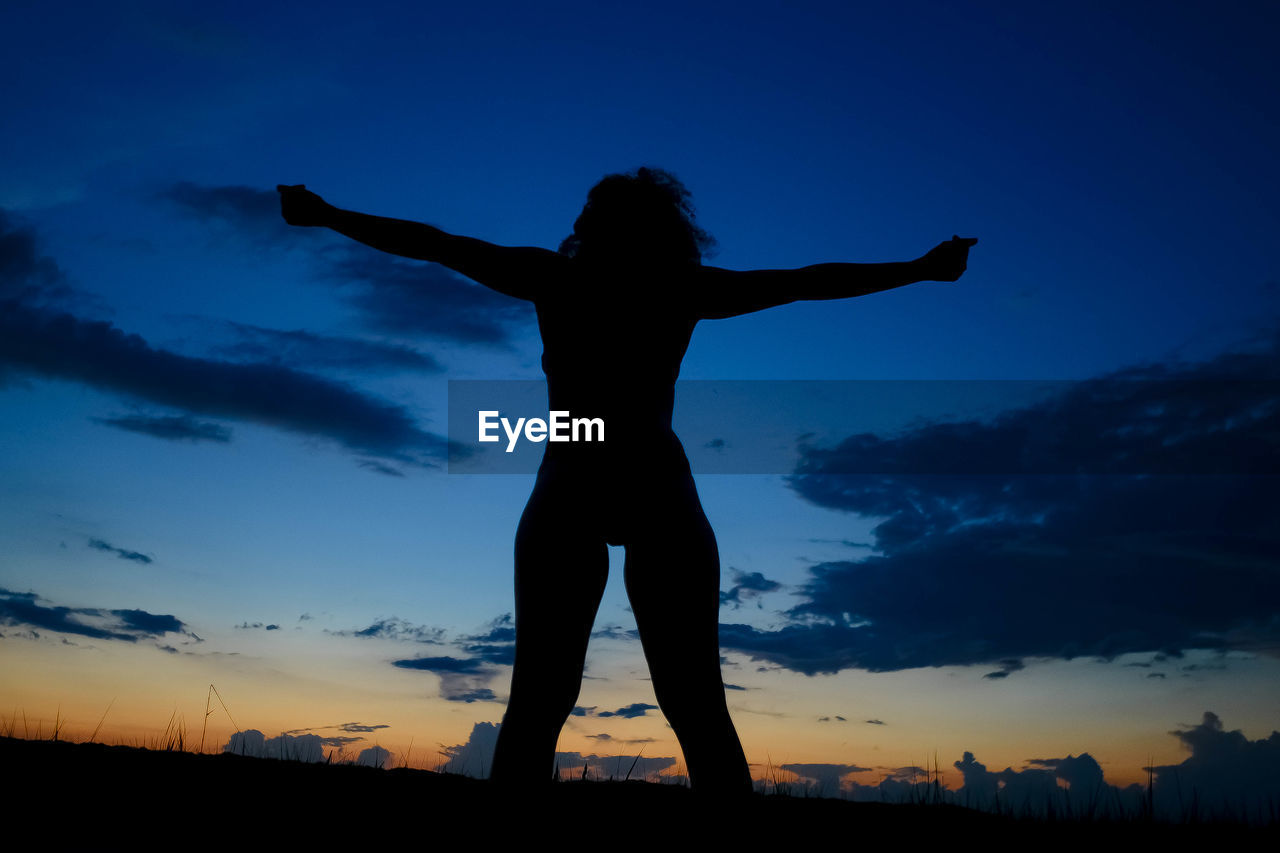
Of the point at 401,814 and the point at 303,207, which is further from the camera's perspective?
the point at 401,814

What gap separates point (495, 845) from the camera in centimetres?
370

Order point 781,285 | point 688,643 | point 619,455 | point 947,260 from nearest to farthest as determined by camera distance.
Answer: point 688,643 < point 619,455 < point 781,285 < point 947,260

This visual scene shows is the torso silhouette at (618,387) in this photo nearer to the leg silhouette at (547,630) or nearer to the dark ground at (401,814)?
the leg silhouette at (547,630)

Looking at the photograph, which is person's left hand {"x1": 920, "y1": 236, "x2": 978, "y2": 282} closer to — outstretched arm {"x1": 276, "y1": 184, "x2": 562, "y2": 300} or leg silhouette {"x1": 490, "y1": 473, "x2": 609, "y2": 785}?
outstretched arm {"x1": 276, "y1": 184, "x2": 562, "y2": 300}

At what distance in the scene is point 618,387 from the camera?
4.14 meters

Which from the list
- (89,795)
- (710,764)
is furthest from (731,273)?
(89,795)

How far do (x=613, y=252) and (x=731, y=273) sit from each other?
1.88 feet

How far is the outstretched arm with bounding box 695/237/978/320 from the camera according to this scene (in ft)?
14.4

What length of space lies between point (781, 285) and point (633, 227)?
75 centimetres

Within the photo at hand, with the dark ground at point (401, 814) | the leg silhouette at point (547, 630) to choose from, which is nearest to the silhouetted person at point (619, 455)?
the leg silhouette at point (547, 630)

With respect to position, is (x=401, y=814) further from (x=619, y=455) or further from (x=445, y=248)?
(x=445, y=248)

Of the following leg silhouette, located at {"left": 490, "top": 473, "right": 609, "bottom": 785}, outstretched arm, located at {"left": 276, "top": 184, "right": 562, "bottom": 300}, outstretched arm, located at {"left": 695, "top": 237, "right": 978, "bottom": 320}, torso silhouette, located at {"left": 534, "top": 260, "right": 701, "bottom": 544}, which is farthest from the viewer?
outstretched arm, located at {"left": 695, "top": 237, "right": 978, "bottom": 320}

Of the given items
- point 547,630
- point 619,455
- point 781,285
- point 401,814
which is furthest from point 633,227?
point 401,814

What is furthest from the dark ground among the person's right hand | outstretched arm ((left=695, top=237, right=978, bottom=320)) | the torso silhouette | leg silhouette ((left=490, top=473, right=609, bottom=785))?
the person's right hand
